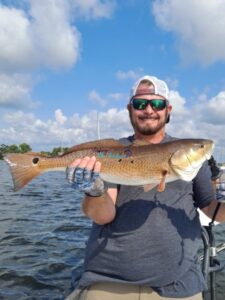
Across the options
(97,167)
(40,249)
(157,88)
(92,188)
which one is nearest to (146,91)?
(157,88)

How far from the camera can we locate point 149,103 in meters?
4.78

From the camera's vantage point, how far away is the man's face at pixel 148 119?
475cm

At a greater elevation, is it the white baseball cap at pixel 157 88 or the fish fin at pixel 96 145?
the white baseball cap at pixel 157 88

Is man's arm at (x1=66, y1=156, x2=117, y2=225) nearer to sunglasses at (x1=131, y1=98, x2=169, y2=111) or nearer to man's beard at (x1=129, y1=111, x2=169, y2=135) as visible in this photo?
man's beard at (x1=129, y1=111, x2=169, y2=135)

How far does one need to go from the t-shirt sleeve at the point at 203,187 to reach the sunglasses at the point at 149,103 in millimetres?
853

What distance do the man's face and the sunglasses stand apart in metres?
0.03

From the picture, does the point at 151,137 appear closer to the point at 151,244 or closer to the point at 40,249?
the point at 151,244

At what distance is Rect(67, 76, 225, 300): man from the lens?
4.34 metres

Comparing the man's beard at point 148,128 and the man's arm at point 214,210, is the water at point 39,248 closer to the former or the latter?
the man's arm at point 214,210

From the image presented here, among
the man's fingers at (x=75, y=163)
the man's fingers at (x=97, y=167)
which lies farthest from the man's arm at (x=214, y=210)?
the man's fingers at (x=75, y=163)

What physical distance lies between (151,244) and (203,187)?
36.4 inches

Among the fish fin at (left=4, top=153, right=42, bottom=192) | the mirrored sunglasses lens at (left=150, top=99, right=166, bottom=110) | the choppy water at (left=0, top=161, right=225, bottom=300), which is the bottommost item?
the choppy water at (left=0, top=161, right=225, bottom=300)

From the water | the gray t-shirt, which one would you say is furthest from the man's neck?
the water

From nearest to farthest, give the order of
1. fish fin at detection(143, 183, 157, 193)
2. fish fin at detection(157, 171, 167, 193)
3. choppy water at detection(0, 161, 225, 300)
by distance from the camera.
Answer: fish fin at detection(157, 171, 167, 193) → fish fin at detection(143, 183, 157, 193) → choppy water at detection(0, 161, 225, 300)
